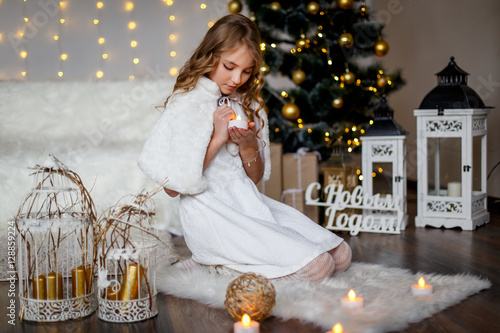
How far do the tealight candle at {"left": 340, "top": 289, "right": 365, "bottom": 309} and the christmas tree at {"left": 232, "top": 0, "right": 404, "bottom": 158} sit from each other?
6.16 ft

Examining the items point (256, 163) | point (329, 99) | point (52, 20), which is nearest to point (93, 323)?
point (256, 163)

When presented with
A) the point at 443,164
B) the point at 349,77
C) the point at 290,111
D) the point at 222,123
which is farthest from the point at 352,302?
the point at 349,77

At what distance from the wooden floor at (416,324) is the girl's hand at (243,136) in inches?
21.1

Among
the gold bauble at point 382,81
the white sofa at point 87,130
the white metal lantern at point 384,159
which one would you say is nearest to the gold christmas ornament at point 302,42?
the gold bauble at point 382,81

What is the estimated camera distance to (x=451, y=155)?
109 inches

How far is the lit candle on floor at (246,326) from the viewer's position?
124cm

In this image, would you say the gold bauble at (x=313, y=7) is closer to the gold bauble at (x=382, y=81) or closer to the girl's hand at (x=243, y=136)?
the gold bauble at (x=382, y=81)

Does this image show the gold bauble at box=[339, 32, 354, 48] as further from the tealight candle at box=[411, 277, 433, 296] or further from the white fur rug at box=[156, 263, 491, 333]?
the tealight candle at box=[411, 277, 433, 296]

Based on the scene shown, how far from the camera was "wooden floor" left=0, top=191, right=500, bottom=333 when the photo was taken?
53.2 inches

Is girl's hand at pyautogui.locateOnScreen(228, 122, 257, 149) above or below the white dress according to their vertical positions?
above

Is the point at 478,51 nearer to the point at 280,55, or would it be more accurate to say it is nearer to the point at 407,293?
the point at 280,55

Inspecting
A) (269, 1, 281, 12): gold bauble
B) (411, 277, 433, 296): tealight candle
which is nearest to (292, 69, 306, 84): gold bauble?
(269, 1, 281, 12): gold bauble

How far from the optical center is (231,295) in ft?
4.37

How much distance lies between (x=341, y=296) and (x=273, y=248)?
0.85 feet
